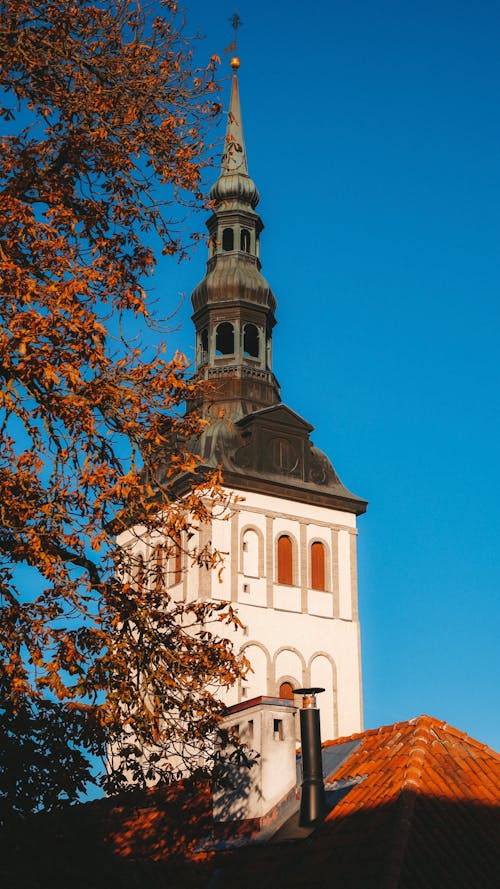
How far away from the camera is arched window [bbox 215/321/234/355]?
47469 mm

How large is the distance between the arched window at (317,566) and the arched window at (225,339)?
814 cm

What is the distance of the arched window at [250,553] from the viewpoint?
4231cm

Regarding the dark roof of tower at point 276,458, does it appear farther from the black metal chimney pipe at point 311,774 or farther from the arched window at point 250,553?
the black metal chimney pipe at point 311,774

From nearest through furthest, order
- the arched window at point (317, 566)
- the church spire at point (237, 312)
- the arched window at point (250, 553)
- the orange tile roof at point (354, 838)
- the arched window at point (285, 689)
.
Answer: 1. the orange tile roof at point (354, 838)
2. the arched window at point (285, 689)
3. the arched window at point (250, 553)
4. the arched window at point (317, 566)
5. the church spire at point (237, 312)

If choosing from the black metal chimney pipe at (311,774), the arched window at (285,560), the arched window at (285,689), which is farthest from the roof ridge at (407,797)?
the arched window at (285,560)

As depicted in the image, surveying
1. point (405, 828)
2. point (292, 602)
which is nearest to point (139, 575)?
point (405, 828)

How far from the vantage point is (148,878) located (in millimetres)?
13711

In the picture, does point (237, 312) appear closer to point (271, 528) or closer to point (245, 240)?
point (245, 240)

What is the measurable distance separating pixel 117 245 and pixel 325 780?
27.8ft

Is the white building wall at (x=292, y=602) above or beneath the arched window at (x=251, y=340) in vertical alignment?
beneath

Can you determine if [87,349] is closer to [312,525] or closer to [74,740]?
[74,740]

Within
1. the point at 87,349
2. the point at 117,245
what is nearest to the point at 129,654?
the point at 87,349

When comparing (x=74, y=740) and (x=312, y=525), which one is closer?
(x=74, y=740)

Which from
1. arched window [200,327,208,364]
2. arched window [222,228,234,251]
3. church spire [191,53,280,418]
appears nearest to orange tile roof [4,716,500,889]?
church spire [191,53,280,418]
